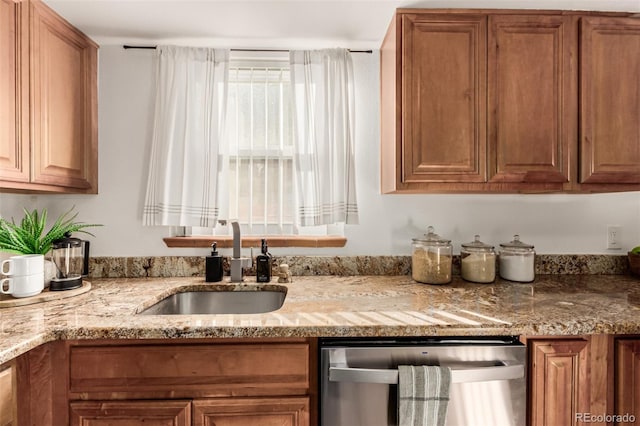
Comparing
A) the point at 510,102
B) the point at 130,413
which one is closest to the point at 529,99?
the point at 510,102

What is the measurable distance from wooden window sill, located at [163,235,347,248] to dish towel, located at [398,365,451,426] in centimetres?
89

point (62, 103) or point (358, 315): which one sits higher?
point (62, 103)

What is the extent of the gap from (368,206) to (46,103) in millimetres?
1572

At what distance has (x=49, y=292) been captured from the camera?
1.45 m

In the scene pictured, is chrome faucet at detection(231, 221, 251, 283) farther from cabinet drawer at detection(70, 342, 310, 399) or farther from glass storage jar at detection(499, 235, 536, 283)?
A: glass storage jar at detection(499, 235, 536, 283)

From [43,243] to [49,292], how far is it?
0.70ft

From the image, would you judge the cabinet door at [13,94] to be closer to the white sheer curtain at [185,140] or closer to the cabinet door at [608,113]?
the white sheer curtain at [185,140]

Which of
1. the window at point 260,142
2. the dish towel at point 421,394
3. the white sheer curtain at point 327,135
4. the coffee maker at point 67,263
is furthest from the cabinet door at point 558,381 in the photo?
the coffee maker at point 67,263

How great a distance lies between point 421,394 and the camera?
1.11m

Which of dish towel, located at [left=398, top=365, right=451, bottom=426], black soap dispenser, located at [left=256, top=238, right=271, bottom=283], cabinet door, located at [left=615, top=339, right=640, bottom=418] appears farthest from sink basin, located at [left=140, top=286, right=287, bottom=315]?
cabinet door, located at [left=615, top=339, right=640, bottom=418]

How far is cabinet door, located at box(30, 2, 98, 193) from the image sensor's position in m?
1.46

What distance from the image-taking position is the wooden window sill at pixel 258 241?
189cm

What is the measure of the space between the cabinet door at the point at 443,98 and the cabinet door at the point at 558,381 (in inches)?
28.7

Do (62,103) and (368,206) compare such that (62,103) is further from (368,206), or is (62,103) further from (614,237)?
(614,237)
